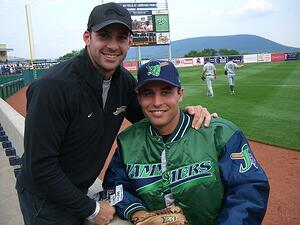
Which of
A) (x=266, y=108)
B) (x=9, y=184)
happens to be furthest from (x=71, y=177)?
(x=266, y=108)

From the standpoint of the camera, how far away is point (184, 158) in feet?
7.52

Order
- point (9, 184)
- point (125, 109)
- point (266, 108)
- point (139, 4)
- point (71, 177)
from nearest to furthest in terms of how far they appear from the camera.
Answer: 1. point (71, 177)
2. point (125, 109)
3. point (9, 184)
4. point (266, 108)
5. point (139, 4)

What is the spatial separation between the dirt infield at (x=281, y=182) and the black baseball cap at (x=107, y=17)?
355 cm

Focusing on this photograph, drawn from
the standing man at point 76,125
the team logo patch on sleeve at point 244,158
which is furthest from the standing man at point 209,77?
the team logo patch on sleeve at point 244,158

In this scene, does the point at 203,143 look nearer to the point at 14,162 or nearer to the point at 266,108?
the point at 14,162

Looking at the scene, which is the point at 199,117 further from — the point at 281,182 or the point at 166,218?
the point at 281,182

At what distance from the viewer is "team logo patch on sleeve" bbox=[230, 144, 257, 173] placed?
2209 mm

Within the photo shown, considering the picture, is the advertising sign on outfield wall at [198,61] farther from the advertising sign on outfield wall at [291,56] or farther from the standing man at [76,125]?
the standing man at [76,125]

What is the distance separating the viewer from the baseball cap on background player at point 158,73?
242 cm

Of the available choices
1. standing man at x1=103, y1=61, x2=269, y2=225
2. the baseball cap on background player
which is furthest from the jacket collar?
the baseball cap on background player

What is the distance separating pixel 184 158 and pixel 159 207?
36 centimetres

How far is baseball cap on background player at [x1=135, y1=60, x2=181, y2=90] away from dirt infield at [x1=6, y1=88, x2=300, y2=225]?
3.22 meters

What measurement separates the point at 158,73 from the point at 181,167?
24.2 inches

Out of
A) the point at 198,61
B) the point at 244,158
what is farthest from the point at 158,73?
the point at 198,61
